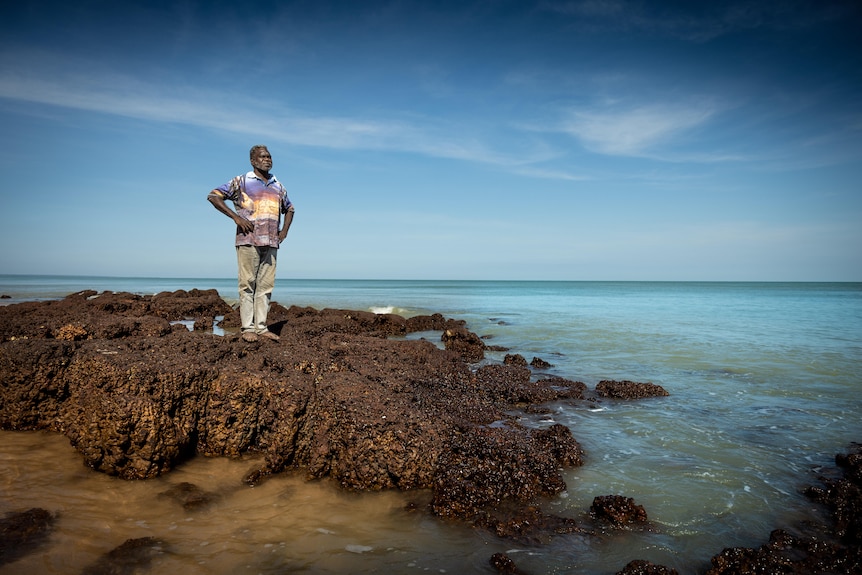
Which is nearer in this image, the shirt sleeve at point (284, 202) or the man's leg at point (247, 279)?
the man's leg at point (247, 279)

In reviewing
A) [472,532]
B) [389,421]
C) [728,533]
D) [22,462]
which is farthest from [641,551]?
[22,462]

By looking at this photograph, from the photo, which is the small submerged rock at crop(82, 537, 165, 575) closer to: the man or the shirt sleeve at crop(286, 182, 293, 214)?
the man

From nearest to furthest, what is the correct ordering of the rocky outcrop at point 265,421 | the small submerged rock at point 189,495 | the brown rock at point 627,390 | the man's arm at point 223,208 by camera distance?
the small submerged rock at point 189,495 → the rocky outcrop at point 265,421 → the man's arm at point 223,208 → the brown rock at point 627,390

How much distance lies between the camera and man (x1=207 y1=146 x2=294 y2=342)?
256 inches

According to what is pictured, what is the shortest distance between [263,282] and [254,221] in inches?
36.7

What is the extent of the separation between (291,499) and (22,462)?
2.45 m

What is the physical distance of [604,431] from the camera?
19.5 ft

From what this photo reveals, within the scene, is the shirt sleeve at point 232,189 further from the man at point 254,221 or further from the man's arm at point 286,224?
the man's arm at point 286,224

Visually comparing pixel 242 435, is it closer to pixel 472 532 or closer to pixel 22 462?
pixel 22 462

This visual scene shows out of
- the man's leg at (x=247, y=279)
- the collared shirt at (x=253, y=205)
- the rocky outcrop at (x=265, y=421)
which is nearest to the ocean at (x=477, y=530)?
the rocky outcrop at (x=265, y=421)

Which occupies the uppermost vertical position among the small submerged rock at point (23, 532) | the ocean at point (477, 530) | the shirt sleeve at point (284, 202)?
the shirt sleeve at point (284, 202)

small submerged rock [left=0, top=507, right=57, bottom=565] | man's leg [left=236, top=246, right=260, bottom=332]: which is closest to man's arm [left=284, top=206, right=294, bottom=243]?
man's leg [left=236, top=246, right=260, bottom=332]

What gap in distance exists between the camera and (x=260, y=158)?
651 centimetres

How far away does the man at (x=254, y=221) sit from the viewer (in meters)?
6.50
